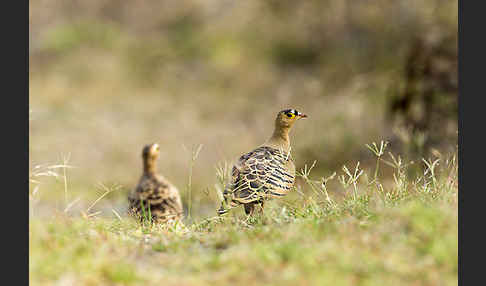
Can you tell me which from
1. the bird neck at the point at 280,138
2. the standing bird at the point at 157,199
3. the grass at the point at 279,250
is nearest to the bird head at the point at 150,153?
the standing bird at the point at 157,199

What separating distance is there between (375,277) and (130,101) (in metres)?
11.7

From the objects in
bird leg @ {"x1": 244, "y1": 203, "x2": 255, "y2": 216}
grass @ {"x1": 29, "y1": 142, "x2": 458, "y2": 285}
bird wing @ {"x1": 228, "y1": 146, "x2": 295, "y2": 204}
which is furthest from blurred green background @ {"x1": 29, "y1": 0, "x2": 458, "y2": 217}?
grass @ {"x1": 29, "y1": 142, "x2": 458, "y2": 285}

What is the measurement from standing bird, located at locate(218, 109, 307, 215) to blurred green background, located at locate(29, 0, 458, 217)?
10.2 ft

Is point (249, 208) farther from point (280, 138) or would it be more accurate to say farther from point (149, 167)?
point (149, 167)

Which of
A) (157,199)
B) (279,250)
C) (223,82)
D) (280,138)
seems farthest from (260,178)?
(223,82)

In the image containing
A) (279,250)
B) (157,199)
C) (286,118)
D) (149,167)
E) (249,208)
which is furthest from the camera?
(149,167)

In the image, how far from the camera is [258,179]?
13.5 ft

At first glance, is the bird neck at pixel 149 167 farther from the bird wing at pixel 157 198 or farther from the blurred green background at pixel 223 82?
the blurred green background at pixel 223 82

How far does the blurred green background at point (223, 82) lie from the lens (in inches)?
380

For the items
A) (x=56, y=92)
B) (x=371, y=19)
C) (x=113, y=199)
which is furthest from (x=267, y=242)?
(x=56, y=92)

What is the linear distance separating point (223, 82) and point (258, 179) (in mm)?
10192

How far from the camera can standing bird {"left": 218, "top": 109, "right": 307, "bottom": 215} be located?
407 cm

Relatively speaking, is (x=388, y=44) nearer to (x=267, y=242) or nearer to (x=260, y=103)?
(x=260, y=103)

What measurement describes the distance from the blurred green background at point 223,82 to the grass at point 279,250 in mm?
3887
